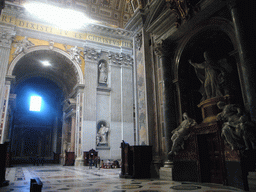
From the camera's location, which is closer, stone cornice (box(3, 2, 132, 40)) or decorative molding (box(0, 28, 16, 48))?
decorative molding (box(0, 28, 16, 48))

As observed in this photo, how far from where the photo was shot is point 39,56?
1584 centimetres

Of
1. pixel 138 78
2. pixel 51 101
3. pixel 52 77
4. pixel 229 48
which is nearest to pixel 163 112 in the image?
pixel 138 78

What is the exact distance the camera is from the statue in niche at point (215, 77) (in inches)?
227

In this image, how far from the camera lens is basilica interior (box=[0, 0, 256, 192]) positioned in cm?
466

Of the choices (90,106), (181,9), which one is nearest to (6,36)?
(90,106)

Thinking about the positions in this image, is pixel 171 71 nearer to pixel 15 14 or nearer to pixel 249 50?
pixel 249 50

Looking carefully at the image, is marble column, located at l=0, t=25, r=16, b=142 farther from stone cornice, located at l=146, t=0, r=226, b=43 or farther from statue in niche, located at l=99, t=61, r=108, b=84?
stone cornice, located at l=146, t=0, r=226, b=43

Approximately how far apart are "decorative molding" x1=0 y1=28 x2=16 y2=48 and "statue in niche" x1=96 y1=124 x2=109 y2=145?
27.0ft

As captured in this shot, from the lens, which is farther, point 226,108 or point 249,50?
point 226,108

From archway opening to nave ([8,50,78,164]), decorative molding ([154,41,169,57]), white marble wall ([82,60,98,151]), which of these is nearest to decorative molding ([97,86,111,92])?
white marble wall ([82,60,98,151])

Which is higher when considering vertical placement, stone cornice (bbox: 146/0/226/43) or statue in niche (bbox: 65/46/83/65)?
statue in niche (bbox: 65/46/83/65)

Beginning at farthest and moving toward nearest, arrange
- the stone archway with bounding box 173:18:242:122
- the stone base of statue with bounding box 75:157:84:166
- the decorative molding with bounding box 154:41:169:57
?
the stone base of statue with bounding box 75:157:84:166 → the decorative molding with bounding box 154:41:169:57 → the stone archway with bounding box 173:18:242:122

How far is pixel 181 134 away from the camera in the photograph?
6031mm

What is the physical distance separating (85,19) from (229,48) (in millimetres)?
13183
